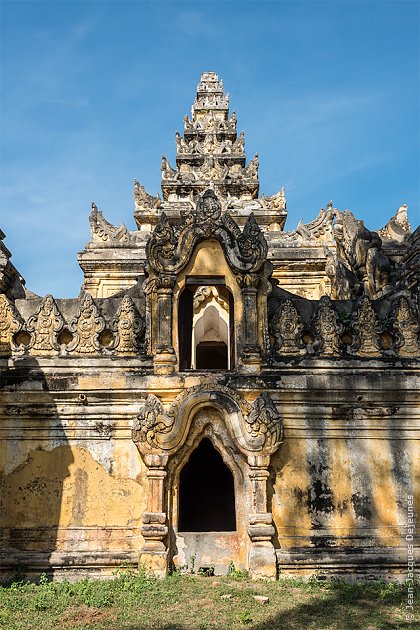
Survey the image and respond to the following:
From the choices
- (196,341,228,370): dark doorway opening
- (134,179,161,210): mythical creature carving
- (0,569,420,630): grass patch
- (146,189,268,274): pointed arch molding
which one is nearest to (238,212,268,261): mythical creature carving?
(146,189,268,274): pointed arch molding

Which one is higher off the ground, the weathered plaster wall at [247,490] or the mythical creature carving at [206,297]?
the mythical creature carving at [206,297]

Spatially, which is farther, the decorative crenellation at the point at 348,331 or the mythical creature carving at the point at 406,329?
the mythical creature carving at the point at 406,329

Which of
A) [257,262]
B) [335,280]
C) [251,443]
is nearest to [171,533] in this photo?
[251,443]

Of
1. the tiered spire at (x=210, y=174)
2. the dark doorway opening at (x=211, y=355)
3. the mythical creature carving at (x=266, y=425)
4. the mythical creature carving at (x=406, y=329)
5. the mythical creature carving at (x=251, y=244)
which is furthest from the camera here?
the tiered spire at (x=210, y=174)

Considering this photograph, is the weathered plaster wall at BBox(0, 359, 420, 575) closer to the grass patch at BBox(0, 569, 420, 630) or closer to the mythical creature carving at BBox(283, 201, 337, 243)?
the grass patch at BBox(0, 569, 420, 630)

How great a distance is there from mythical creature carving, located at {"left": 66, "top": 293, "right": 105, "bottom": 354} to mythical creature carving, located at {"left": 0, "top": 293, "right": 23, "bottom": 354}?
106cm

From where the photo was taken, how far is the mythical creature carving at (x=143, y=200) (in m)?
26.3

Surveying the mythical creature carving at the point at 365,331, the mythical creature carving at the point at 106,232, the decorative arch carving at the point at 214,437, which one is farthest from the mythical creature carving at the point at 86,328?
the mythical creature carving at the point at 106,232

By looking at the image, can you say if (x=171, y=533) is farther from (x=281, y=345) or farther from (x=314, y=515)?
(x=281, y=345)

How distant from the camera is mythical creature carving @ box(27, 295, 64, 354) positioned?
42.1ft

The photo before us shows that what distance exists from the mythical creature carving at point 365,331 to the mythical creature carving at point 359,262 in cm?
A: 177

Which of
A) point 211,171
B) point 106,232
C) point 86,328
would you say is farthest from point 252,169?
point 86,328

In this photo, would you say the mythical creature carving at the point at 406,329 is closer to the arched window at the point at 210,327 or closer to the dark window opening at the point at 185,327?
the dark window opening at the point at 185,327

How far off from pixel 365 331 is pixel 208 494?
693cm
